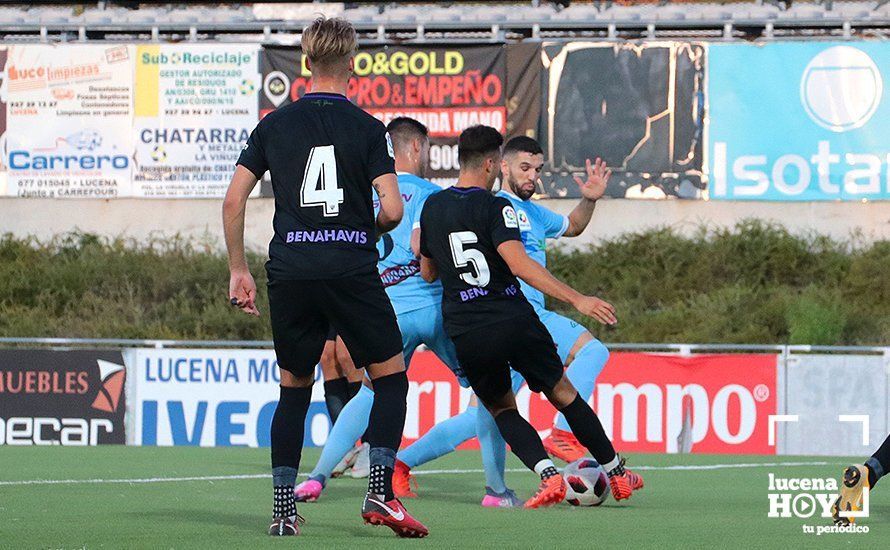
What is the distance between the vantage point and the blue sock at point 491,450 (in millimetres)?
7898

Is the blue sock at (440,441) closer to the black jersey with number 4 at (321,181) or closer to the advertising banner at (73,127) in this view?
the black jersey with number 4 at (321,181)

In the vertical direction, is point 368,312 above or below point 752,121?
below

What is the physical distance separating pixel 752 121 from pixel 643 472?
14.0m

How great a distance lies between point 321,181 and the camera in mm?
5988

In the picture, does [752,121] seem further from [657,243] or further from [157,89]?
[157,89]

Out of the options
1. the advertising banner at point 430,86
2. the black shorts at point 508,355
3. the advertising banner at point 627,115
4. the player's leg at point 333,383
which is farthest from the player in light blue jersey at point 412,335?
the advertising banner at point 627,115

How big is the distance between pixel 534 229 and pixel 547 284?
2.03 m

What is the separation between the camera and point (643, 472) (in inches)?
430

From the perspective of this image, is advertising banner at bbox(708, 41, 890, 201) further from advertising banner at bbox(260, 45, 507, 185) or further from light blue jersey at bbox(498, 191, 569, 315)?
light blue jersey at bbox(498, 191, 569, 315)

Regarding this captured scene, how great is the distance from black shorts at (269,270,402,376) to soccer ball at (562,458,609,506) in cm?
185

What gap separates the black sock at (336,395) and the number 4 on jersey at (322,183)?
4342 millimetres

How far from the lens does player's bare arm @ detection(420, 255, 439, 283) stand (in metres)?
7.82

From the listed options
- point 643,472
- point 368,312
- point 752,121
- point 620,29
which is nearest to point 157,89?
point 620,29

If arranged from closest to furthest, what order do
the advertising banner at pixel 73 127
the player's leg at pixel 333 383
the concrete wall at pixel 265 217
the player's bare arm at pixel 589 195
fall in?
1. the player's bare arm at pixel 589 195
2. the player's leg at pixel 333 383
3. the concrete wall at pixel 265 217
4. the advertising banner at pixel 73 127
